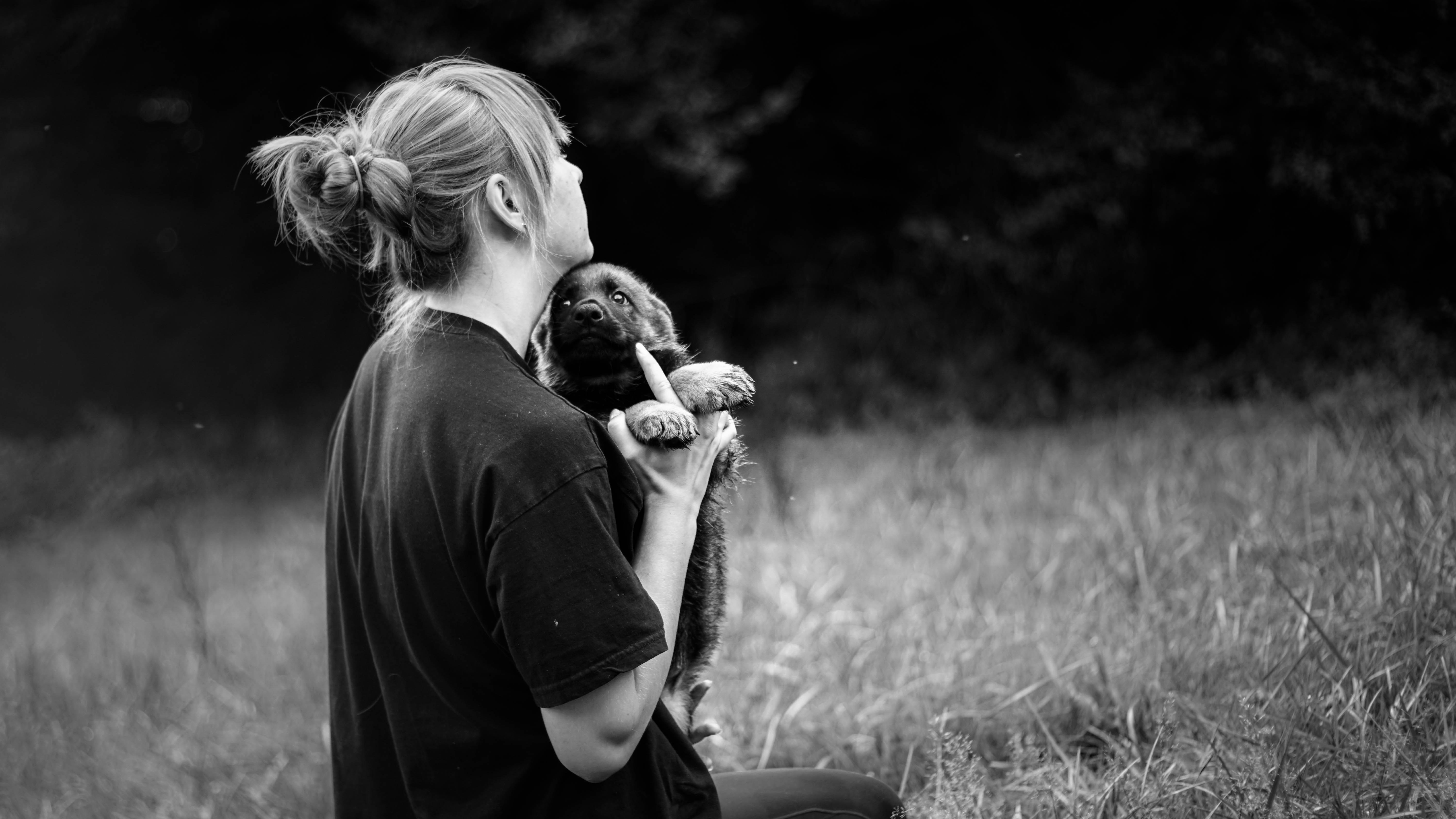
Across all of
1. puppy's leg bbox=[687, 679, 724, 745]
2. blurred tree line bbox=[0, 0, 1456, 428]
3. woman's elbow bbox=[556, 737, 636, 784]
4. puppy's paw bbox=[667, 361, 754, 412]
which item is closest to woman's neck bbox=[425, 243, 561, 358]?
puppy's paw bbox=[667, 361, 754, 412]

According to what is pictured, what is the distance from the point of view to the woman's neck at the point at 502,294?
1.89m

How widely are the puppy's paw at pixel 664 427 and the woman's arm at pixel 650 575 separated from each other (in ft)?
0.06

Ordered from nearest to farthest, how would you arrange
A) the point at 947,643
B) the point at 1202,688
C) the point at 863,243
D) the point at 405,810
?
1. the point at 405,810
2. the point at 1202,688
3. the point at 947,643
4. the point at 863,243

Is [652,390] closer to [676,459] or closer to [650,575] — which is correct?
[676,459]

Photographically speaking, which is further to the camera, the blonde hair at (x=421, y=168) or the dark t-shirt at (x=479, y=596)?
the blonde hair at (x=421, y=168)

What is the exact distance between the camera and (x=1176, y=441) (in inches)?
217

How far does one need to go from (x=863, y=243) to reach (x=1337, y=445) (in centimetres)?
558

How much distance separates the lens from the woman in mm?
1590

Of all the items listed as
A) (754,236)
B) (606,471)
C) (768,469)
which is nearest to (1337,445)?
(768,469)

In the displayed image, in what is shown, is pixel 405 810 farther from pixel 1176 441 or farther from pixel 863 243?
pixel 863 243

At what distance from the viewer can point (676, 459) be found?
1.97m

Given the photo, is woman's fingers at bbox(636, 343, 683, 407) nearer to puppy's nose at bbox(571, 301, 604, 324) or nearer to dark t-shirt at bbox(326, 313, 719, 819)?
dark t-shirt at bbox(326, 313, 719, 819)

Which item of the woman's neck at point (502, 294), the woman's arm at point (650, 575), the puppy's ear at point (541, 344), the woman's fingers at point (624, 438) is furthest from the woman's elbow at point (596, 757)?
the puppy's ear at point (541, 344)

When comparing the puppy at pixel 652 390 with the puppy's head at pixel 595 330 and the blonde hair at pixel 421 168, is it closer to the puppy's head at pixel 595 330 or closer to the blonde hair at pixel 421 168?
the puppy's head at pixel 595 330
